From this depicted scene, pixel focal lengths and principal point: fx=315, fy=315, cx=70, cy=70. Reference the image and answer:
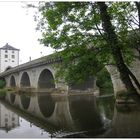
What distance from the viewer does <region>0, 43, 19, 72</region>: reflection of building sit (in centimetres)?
10456

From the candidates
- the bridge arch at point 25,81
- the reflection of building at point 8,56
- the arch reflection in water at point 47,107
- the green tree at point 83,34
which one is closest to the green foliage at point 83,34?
the green tree at point 83,34

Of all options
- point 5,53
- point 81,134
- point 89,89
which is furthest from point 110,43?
point 5,53

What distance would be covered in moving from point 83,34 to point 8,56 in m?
97.6

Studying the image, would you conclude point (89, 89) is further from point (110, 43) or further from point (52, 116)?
point (110, 43)

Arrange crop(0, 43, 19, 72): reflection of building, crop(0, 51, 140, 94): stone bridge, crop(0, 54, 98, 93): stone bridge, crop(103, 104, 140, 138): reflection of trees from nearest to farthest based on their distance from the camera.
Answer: crop(103, 104, 140, 138): reflection of trees < crop(0, 51, 140, 94): stone bridge < crop(0, 54, 98, 93): stone bridge < crop(0, 43, 19, 72): reflection of building

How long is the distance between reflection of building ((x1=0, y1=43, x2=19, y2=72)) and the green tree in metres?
93.2

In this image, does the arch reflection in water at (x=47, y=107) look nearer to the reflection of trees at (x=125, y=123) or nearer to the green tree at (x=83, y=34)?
the reflection of trees at (x=125, y=123)

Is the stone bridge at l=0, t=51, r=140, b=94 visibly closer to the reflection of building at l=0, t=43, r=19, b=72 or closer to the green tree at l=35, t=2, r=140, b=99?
the green tree at l=35, t=2, r=140, b=99

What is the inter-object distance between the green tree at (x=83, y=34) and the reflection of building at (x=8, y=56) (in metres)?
93.2

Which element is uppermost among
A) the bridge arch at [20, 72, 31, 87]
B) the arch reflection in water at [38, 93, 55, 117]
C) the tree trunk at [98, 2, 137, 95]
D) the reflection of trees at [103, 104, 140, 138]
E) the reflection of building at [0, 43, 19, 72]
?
the reflection of building at [0, 43, 19, 72]

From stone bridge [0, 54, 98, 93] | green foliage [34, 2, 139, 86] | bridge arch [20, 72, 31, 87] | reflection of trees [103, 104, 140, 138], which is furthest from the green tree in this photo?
bridge arch [20, 72, 31, 87]

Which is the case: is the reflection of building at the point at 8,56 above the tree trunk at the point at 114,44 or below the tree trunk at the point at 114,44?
above

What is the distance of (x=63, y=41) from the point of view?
39.1ft

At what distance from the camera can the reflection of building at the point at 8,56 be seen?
105 m
